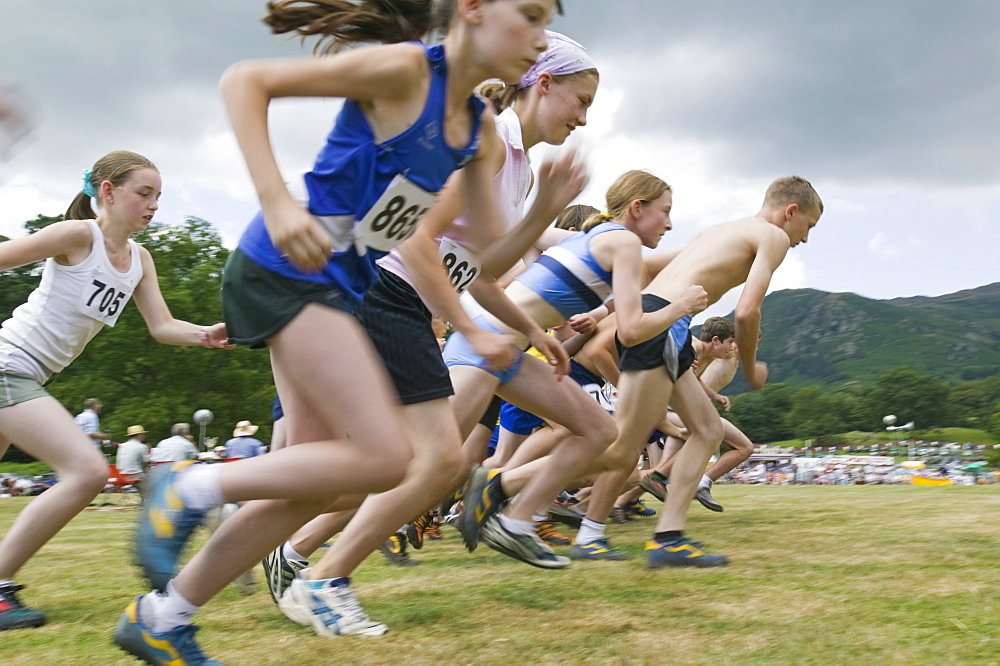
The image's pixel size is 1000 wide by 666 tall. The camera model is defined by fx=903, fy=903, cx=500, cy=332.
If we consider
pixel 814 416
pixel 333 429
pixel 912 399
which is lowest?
pixel 333 429

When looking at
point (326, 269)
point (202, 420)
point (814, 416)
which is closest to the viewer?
point (326, 269)

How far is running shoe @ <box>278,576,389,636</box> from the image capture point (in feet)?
9.85

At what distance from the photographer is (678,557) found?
178 inches

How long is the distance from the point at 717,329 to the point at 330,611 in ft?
19.5

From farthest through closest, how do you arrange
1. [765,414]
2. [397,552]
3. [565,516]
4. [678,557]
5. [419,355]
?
[765,414] < [565,516] < [397,552] < [678,557] < [419,355]

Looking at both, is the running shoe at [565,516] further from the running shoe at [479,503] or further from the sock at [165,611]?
the sock at [165,611]

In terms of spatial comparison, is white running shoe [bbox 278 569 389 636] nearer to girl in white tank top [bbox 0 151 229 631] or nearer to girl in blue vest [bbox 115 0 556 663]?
girl in blue vest [bbox 115 0 556 663]

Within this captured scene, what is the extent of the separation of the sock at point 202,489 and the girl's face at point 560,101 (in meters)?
2.18

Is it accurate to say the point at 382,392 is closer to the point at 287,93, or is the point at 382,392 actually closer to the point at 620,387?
the point at 287,93

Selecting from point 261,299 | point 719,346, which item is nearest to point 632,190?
point 261,299

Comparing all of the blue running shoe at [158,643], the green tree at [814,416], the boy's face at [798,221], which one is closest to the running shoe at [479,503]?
the blue running shoe at [158,643]

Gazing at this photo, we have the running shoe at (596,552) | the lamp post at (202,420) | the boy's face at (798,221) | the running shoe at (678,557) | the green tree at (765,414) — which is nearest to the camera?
the running shoe at (678,557)

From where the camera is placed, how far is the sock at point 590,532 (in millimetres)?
5203

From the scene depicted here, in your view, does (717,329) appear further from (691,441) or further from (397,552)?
(397,552)
